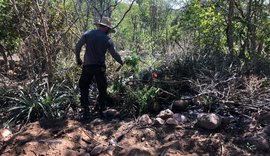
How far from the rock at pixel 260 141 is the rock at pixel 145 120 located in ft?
5.30

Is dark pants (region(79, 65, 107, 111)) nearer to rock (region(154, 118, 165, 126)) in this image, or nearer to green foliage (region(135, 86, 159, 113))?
green foliage (region(135, 86, 159, 113))

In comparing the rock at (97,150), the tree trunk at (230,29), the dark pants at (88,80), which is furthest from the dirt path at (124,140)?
the tree trunk at (230,29)

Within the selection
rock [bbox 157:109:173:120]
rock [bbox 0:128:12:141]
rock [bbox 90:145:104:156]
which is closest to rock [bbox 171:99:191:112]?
rock [bbox 157:109:173:120]

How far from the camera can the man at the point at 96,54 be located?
617 cm

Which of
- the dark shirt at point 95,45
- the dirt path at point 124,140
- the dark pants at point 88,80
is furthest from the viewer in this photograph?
the dark pants at point 88,80

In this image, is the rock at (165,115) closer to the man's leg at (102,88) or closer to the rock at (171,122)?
the rock at (171,122)

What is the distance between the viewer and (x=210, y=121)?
5.43 m

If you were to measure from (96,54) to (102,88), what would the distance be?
2.28 ft

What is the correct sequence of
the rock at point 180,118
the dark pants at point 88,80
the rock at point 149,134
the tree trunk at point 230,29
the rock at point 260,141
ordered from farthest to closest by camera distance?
the tree trunk at point 230,29 < the dark pants at point 88,80 < the rock at point 180,118 < the rock at point 149,134 < the rock at point 260,141

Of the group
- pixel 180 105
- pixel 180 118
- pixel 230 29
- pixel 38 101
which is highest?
pixel 230 29

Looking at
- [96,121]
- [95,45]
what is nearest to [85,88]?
[96,121]

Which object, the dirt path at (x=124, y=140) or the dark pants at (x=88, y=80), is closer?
the dirt path at (x=124, y=140)

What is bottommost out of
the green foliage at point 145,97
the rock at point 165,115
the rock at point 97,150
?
the rock at point 97,150

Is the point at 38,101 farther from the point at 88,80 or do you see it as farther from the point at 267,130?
the point at 267,130
